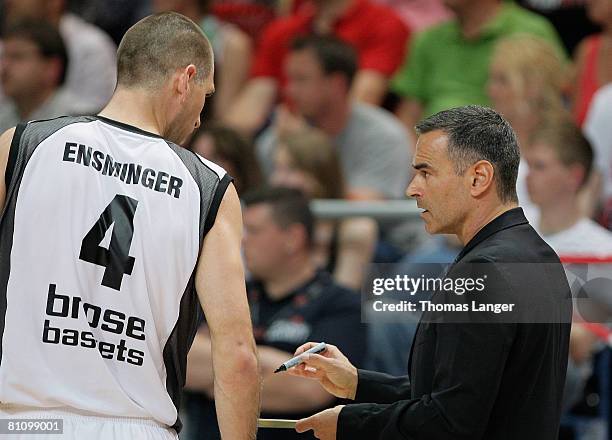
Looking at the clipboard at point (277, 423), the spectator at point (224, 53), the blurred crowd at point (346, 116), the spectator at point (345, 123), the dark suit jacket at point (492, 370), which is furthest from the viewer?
the spectator at point (224, 53)

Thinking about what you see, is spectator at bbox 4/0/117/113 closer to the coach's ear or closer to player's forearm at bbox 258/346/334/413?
player's forearm at bbox 258/346/334/413

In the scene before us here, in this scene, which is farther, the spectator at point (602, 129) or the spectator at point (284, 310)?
the spectator at point (602, 129)

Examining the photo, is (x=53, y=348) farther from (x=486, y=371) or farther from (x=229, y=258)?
(x=486, y=371)

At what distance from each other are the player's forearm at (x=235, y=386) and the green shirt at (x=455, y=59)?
15.5 ft

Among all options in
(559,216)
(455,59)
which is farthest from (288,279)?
(455,59)

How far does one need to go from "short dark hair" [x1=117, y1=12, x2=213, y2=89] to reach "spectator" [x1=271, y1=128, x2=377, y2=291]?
10.6 feet

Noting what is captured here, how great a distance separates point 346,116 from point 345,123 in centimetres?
5

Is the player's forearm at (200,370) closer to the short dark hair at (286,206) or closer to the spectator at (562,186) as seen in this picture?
the short dark hair at (286,206)

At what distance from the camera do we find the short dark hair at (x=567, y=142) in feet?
23.5

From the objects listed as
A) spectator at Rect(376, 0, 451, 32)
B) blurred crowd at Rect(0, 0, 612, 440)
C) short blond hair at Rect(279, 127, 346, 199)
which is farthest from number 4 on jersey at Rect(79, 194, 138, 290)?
spectator at Rect(376, 0, 451, 32)

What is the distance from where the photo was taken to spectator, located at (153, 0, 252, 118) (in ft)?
31.2

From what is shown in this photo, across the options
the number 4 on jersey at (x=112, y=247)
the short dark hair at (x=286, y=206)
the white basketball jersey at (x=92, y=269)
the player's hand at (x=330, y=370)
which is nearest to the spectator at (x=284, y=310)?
the short dark hair at (x=286, y=206)

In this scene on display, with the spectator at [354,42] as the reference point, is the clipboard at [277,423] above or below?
below

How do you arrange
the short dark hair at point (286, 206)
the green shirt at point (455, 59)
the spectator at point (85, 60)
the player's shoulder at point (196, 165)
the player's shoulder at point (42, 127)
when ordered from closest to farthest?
the player's shoulder at point (42, 127) < the player's shoulder at point (196, 165) < the short dark hair at point (286, 206) < the green shirt at point (455, 59) < the spectator at point (85, 60)
